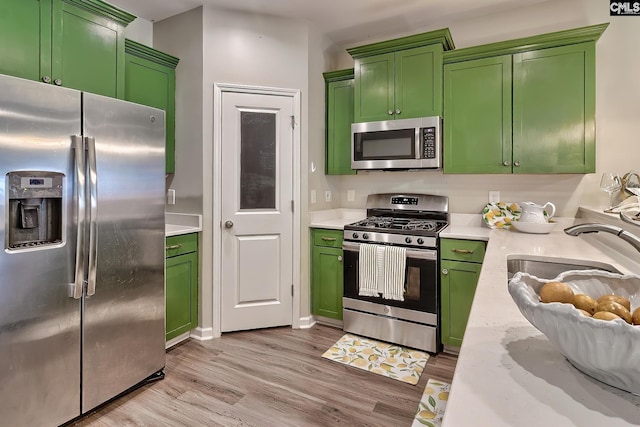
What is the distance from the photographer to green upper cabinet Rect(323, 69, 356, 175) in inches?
128

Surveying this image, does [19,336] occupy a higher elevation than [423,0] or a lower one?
lower

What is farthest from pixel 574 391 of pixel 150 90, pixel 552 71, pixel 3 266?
pixel 150 90

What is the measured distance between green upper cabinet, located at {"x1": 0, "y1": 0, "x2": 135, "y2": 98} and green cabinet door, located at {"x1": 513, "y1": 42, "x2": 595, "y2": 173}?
286 cm

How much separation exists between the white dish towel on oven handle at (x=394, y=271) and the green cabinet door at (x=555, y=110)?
1.09 metres

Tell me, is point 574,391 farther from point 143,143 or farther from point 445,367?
point 143,143

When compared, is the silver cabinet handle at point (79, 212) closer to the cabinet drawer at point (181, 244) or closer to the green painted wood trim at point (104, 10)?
the cabinet drawer at point (181, 244)

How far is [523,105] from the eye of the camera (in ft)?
8.38

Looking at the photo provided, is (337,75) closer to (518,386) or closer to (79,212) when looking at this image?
(79,212)

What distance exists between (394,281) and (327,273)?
66 cm

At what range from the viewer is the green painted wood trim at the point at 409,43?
269 cm

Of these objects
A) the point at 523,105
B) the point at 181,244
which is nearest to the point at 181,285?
the point at 181,244

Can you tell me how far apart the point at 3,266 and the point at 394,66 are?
9.33 ft

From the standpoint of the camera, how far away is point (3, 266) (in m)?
1.48

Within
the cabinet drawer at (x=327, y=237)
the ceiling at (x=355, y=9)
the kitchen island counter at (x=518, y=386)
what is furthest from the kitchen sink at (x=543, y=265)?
the ceiling at (x=355, y=9)
